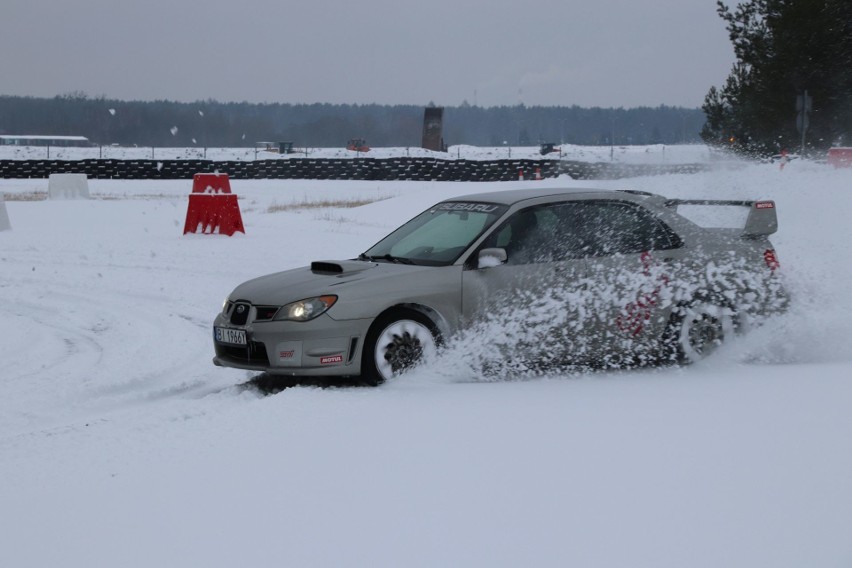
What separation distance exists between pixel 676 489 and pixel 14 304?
8.72 m

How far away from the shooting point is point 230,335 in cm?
694

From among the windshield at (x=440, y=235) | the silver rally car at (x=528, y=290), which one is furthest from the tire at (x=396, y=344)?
the windshield at (x=440, y=235)

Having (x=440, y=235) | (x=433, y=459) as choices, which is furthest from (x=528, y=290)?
(x=433, y=459)

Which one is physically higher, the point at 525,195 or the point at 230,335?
the point at 525,195

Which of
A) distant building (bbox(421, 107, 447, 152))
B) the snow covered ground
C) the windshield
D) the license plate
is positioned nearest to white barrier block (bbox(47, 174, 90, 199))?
the snow covered ground

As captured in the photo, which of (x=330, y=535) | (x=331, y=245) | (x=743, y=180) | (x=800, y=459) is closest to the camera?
(x=330, y=535)

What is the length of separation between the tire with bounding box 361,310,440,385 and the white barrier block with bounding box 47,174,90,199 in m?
23.6

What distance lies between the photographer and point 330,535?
3.77 m

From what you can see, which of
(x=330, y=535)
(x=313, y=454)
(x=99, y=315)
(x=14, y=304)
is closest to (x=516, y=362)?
(x=313, y=454)

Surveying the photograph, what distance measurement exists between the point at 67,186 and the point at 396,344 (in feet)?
79.5

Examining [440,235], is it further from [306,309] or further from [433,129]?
[433,129]

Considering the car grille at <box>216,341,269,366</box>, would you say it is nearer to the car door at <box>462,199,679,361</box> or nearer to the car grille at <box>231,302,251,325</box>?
the car grille at <box>231,302,251,325</box>

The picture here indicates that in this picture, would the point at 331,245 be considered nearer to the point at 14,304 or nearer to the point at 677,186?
the point at 14,304

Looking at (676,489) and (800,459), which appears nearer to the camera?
(676,489)
